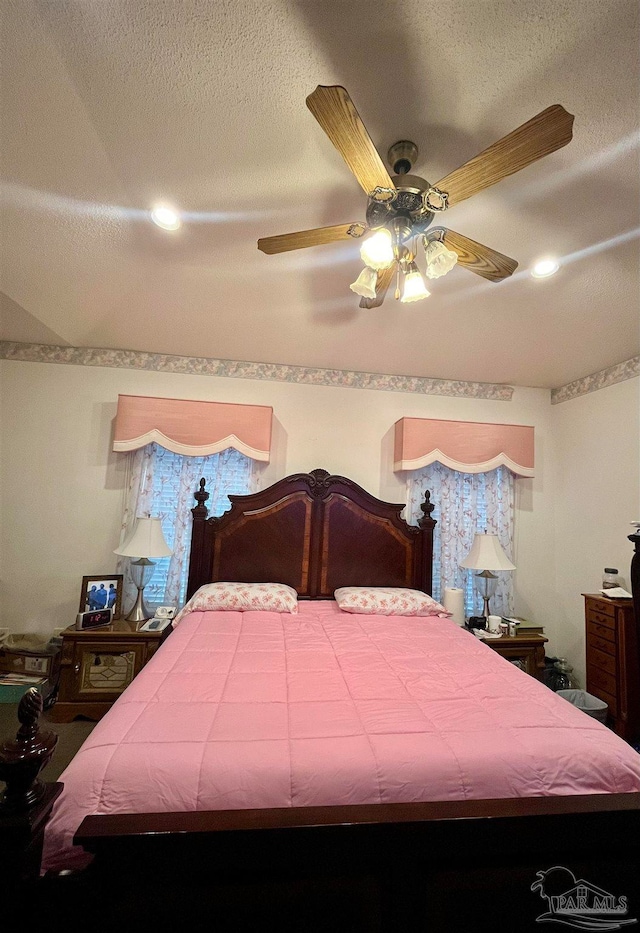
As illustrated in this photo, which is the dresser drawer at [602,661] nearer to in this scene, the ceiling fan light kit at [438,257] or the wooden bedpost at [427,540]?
the wooden bedpost at [427,540]

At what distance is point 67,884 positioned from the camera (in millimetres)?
904

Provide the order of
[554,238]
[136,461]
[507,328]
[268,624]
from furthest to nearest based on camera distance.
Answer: [136,461]
[507,328]
[268,624]
[554,238]

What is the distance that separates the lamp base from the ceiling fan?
2549 mm

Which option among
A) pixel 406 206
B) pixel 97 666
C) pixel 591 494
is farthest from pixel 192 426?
pixel 591 494

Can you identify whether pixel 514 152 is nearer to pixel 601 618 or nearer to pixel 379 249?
pixel 379 249

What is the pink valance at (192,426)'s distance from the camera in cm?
304

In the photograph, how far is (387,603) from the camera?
8.95ft

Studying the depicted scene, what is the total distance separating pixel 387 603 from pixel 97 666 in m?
1.97

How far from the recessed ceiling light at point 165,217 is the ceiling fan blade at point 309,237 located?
0.53 meters

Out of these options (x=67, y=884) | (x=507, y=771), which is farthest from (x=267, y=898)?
(x=507, y=771)

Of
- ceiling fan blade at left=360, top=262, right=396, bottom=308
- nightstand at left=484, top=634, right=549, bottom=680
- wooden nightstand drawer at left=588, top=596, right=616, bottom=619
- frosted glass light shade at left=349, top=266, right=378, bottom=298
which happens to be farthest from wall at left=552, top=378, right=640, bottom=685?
frosted glass light shade at left=349, top=266, right=378, bottom=298

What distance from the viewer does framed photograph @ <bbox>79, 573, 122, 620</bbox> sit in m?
2.76

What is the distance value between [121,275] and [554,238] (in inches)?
83.7

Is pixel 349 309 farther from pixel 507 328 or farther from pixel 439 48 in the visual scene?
pixel 439 48
